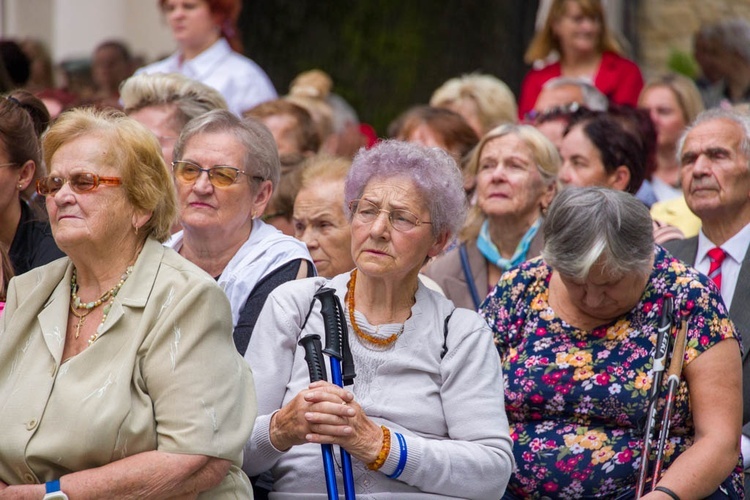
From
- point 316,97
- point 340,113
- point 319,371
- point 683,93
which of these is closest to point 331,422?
point 319,371

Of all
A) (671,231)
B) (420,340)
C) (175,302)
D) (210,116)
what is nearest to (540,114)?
(671,231)

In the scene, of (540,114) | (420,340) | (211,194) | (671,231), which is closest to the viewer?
(420,340)

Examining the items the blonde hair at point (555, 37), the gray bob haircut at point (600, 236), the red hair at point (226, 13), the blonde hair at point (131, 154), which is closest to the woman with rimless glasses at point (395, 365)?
the gray bob haircut at point (600, 236)

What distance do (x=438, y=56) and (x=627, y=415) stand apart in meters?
6.33

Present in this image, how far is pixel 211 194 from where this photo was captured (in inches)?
177

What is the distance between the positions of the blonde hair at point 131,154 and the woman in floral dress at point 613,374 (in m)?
1.43

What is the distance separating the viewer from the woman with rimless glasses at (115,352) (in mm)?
3322

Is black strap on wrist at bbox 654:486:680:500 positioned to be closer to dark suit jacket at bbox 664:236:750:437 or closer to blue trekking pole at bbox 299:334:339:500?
dark suit jacket at bbox 664:236:750:437

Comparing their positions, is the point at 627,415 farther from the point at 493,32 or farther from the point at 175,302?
the point at 493,32

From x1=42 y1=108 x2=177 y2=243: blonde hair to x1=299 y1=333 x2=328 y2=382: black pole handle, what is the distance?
567 millimetres

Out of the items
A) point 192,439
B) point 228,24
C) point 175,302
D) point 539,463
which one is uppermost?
point 228,24

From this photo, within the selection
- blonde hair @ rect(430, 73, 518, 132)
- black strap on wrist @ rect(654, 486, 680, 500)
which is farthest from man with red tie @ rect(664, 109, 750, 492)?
blonde hair @ rect(430, 73, 518, 132)

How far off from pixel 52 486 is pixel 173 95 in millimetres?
2609

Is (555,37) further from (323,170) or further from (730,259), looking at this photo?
(730,259)
